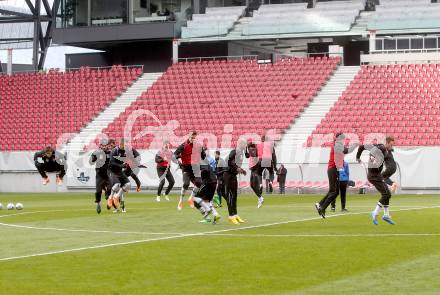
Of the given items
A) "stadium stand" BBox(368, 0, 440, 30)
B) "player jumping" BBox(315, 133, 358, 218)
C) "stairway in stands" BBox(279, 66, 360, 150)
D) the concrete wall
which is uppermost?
"stadium stand" BBox(368, 0, 440, 30)

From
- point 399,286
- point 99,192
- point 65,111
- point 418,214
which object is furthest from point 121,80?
point 399,286

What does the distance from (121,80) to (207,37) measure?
20.3 feet

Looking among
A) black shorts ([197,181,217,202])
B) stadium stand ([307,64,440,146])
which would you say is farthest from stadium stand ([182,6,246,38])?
black shorts ([197,181,217,202])

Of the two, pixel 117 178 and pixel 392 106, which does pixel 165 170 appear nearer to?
pixel 117 178

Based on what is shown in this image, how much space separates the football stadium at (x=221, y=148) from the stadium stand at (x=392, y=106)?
11 centimetres

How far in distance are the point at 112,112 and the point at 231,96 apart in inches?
300

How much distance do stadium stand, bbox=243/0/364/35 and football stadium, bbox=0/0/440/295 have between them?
13 centimetres

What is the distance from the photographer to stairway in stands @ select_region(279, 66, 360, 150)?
4659 centimetres

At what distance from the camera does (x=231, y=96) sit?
52.8 m

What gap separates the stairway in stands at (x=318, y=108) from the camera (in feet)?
153

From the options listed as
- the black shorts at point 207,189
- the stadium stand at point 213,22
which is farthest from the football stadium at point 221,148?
the stadium stand at point 213,22

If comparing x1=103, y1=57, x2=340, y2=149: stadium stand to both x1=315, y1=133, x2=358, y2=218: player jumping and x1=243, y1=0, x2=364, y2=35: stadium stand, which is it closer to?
x1=243, y1=0, x2=364, y2=35: stadium stand

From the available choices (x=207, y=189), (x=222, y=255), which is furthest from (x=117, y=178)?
(x=222, y=255)

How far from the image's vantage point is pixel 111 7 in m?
62.4
